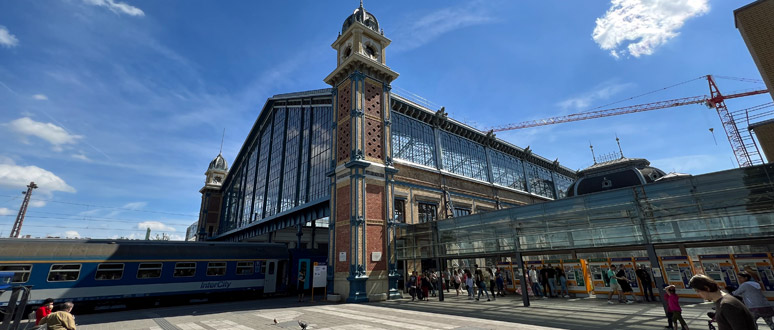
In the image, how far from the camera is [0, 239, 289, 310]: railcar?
16.5 metres

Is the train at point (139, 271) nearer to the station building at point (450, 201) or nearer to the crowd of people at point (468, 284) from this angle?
the station building at point (450, 201)

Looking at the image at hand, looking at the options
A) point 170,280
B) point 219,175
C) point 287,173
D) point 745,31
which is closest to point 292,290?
point 170,280

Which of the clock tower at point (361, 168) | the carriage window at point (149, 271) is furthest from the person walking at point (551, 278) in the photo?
the carriage window at point (149, 271)

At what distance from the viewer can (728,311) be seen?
3771 mm

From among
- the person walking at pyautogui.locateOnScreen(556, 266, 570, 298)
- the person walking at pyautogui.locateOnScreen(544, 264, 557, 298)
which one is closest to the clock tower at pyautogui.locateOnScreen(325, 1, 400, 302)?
the person walking at pyautogui.locateOnScreen(544, 264, 557, 298)

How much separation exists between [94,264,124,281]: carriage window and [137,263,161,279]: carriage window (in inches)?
32.7

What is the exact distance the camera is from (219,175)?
6906cm

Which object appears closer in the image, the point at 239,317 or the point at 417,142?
the point at 239,317

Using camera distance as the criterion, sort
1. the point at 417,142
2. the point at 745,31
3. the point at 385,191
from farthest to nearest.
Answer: the point at 417,142
the point at 385,191
the point at 745,31

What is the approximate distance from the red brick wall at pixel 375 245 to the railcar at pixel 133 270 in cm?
Result: 840

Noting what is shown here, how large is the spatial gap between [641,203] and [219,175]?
71.6 metres

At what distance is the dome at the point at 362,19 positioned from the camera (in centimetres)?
2755

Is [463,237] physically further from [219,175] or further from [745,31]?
[219,175]

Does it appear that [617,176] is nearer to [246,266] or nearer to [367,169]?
[367,169]
